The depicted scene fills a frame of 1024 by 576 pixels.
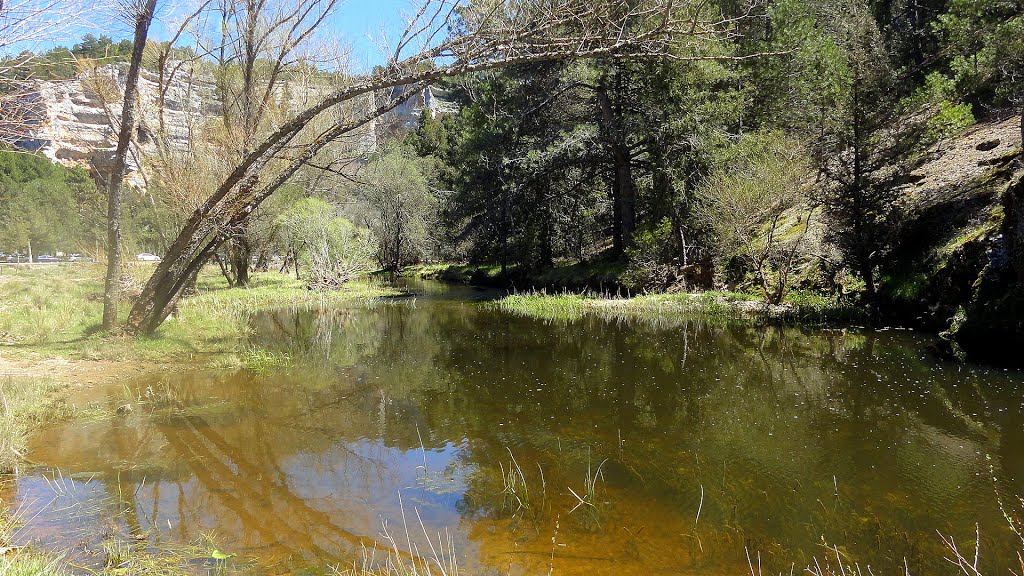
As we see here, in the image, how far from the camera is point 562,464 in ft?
19.6

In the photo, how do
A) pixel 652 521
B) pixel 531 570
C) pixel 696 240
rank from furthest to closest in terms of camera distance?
pixel 696 240, pixel 652 521, pixel 531 570

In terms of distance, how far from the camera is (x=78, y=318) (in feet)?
40.1

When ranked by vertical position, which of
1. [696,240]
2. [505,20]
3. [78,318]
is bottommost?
[78,318]

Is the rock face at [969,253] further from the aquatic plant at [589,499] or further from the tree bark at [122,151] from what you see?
the tree bark at [122,151]

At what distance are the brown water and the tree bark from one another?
286 centimetres

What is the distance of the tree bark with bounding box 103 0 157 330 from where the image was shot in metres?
9.91

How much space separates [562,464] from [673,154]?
60.7 feet

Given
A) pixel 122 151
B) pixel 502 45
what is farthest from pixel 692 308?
pixel 122 151

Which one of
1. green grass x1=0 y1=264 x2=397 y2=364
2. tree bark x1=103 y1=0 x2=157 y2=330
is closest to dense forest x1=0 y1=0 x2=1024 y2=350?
tree bark x1=103 y1=0 x2=157 y2=330

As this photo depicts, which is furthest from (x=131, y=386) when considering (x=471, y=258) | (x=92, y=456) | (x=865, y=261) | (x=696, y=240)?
(x=471, y=258)

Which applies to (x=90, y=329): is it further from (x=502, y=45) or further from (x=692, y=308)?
(x=692, y=308)

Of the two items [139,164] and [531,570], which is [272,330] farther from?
[531,570]

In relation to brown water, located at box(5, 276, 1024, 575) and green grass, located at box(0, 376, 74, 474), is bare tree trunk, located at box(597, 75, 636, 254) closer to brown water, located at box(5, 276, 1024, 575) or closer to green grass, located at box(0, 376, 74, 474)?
brown water, located at box(5, 276, 1024, 575)

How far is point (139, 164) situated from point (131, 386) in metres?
7.93
